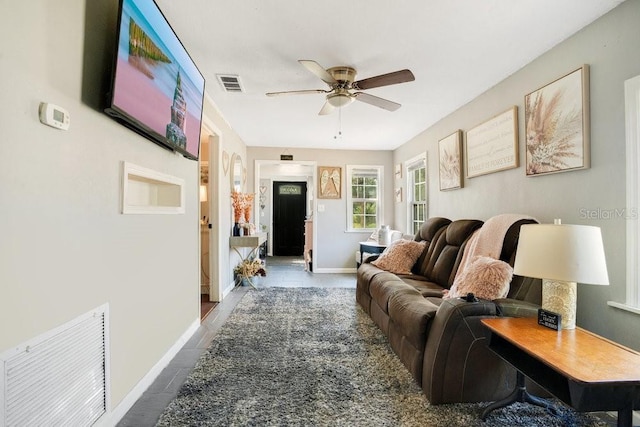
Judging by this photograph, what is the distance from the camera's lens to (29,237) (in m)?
1.08

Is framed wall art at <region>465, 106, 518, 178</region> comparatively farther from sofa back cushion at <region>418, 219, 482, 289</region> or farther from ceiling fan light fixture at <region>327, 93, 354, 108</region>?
ceiling fan light fixture at <region>327, 93, 354, 108</region>

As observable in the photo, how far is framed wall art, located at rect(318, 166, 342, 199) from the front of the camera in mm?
5906

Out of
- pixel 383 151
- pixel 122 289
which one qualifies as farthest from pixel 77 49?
pixel 383 151

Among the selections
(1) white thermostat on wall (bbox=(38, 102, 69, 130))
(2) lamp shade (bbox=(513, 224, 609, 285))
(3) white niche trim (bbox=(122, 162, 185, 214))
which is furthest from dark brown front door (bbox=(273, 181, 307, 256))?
(1) white thermostat on wall (bbox=(38, 102, 69, 130))

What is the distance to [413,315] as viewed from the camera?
2.02 metres

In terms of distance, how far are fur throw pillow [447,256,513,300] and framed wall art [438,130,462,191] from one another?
5.67 ft

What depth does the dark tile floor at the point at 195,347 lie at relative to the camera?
5.60 ft

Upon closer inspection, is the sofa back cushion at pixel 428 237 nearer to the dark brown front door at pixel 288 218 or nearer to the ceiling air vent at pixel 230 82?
the ceiling air vent at pixel 230 82

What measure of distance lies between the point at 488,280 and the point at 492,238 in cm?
57

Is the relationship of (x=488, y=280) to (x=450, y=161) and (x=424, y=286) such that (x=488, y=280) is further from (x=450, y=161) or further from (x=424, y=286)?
(x=450, y=161)

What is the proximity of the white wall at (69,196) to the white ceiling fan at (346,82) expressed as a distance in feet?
4.29

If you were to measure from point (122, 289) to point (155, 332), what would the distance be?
57 centimetres

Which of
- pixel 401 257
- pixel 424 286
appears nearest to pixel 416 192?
pixel 401 257

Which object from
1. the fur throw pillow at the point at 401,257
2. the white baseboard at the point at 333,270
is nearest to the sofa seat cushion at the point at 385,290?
the fur throw pillow at the point at 401,257
